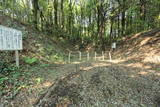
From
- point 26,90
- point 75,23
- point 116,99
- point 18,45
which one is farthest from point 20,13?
point 116,99

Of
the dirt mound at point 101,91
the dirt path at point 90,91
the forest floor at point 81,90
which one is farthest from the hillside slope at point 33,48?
the dirt mound at point 101,91

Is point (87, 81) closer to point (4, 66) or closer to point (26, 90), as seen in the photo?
point (26, 90)

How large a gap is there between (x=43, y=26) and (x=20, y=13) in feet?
28.3

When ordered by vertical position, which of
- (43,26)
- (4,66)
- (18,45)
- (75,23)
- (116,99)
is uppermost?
(75,23)

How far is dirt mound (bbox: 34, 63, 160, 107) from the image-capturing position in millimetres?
4039

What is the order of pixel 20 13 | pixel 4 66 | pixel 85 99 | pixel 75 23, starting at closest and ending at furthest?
pixel 85 99
pixel 4 66
pixel 20 13
pixel 75 23

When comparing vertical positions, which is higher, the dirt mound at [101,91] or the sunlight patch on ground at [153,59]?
the sunlight patch on ground at [153,59]

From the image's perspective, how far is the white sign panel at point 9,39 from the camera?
19.1 ft

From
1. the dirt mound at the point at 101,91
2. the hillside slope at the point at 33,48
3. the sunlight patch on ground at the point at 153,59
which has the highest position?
the hillside slope at the point at 33,48

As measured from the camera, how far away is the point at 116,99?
4.26 metres

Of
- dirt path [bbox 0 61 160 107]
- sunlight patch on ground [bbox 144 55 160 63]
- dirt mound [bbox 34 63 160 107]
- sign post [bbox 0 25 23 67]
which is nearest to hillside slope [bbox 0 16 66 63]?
sign post [bbox 0 25 23 67]

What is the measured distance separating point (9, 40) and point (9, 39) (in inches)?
1.8

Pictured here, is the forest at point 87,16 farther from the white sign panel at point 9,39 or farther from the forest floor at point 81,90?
the forest floor at point 81,90

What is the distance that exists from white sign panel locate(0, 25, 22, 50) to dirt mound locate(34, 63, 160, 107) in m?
2.90
